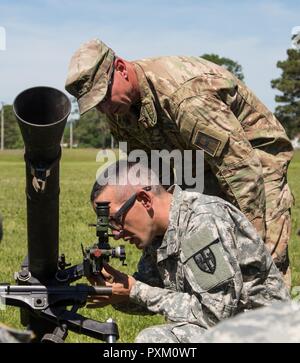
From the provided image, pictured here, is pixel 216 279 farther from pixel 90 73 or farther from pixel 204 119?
pixel 90 73

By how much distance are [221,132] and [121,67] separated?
0.77 meters

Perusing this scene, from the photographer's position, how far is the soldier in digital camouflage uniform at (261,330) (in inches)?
79.1

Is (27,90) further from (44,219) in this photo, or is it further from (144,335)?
(144,335)

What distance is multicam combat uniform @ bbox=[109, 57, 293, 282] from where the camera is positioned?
5.20 meters

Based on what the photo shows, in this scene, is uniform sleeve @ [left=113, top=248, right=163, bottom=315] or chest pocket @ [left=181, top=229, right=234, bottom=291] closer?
chest pocket @ [left=181, top=229, right=234, bottom=291]

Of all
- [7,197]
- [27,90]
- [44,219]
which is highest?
[27,90]

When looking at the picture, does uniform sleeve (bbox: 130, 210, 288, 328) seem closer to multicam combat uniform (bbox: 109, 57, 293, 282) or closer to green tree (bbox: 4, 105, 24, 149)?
multicam combat uniform (bbox: 109, 57, 293, 282)

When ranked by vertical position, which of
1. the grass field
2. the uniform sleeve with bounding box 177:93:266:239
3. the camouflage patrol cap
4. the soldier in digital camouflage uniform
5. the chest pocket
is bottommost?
the grass field

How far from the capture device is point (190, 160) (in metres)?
5.58

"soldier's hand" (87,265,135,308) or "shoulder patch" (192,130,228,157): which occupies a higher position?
"shoulder patch" (192,130,228,157)

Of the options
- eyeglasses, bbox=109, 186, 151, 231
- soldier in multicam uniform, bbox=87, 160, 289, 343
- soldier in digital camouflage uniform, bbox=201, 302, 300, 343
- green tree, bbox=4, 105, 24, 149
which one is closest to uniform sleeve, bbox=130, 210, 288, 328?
soldier in multicam uniform, bbox=87, 160, 289, 343

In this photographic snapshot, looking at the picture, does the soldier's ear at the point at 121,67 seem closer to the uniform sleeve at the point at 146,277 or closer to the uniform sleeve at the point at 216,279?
→ the uniform sleeve at the point at 146,277

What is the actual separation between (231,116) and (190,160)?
50 centimetres
